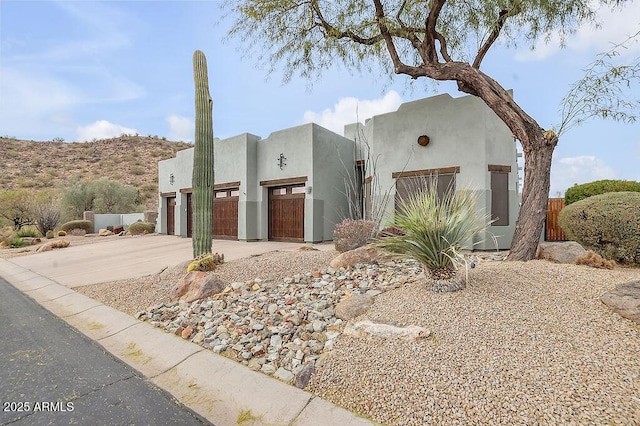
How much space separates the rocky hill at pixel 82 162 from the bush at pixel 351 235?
2815 cm

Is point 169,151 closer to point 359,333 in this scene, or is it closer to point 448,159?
point 448,159

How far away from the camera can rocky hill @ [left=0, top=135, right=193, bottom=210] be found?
31375 mm

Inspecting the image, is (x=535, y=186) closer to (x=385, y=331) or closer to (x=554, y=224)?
(x=385, y=331)

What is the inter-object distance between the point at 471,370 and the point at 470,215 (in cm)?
231

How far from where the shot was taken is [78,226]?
20531 mm

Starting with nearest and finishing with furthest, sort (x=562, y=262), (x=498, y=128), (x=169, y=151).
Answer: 1. (x=562, y=262)
2. (x=498, y=128)
3. (x=169, y=151)

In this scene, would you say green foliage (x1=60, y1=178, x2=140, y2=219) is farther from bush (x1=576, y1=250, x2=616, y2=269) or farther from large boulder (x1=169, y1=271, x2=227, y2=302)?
bush (x1=576, y1=250, x2=616, y2=269)

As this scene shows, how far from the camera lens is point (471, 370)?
8.05ft

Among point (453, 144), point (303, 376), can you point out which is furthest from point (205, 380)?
point (453, 144)

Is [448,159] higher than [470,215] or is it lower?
higher

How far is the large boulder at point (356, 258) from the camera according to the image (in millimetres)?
6023

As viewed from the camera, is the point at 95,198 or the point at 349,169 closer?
the point at 349,169

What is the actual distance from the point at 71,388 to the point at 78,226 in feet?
73.4

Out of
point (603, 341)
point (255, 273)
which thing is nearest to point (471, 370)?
point (603, 341)
